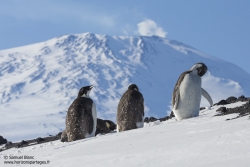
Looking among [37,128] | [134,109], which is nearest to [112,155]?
[134,109]

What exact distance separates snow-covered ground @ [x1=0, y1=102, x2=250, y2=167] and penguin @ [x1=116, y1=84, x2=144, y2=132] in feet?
11.2

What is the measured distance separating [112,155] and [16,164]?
4.11ft

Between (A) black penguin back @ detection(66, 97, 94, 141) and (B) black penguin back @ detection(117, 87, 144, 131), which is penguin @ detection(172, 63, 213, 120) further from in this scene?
(A) black penguin back @ detection(66, 97, 94, 141)

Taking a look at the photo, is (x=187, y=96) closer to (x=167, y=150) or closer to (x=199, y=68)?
(x=199, y=68)

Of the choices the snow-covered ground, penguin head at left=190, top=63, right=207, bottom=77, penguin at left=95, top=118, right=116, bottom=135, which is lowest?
the snow-covered ground

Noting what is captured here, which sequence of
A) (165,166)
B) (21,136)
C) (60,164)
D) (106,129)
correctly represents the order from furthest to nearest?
(21,136), (106,129), (60,164), (165,166)

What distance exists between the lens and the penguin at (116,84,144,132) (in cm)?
1195

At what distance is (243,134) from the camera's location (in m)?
6.68

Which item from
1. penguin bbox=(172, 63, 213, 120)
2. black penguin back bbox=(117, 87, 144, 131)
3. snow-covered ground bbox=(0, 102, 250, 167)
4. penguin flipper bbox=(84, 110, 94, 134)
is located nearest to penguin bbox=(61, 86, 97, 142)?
penguin flipper bbox=(84, 110, 94, 134)

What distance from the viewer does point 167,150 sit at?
6.43 meters

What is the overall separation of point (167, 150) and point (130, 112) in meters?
5.54

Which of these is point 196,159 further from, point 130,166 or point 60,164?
point 60,164

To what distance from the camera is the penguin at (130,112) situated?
1195cm

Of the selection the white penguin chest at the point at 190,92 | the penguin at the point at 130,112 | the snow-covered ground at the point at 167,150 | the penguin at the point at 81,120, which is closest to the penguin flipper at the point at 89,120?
the penguin at the point at 81,120
